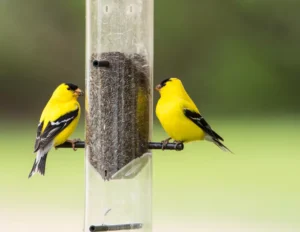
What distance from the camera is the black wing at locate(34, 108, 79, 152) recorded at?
9.24 ft

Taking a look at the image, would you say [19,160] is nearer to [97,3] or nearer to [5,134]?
[5,134]

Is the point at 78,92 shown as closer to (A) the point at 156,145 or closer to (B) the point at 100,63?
(B) the point at 100,63

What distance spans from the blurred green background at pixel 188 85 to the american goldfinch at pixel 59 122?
443 centimetres

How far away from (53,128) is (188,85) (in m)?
5.38

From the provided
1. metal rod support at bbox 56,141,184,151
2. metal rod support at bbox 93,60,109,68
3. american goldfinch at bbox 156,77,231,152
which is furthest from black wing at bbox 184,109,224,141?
metal rod support at bbox 93,60,109,68

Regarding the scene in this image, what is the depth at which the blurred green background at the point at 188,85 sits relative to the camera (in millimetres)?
7789

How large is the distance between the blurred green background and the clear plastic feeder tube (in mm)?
4416

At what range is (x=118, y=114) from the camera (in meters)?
2.82

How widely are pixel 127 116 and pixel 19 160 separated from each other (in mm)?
7202

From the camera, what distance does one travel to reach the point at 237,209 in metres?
8.73

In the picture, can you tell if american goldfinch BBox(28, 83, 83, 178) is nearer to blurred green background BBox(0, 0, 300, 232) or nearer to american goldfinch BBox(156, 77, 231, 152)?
american goldfinch BBox(156, 77, 231, 152)

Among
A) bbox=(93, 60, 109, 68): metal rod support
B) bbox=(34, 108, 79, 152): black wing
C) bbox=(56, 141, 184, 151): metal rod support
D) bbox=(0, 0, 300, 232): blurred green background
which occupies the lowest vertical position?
bbox=(0, 0, 300, 232): blurred green background

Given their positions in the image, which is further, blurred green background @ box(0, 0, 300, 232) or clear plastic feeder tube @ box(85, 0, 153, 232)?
blurred green background @ box(0, 0, 300, 232)

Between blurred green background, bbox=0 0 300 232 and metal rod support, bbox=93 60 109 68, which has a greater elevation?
metal rod support, bbox=93 60 109 68
